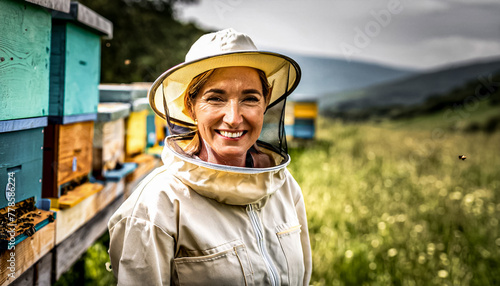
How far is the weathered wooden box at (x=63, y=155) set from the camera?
223 cm

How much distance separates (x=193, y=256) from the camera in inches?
55.9

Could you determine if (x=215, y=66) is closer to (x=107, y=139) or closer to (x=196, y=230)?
(x=196, y=230)

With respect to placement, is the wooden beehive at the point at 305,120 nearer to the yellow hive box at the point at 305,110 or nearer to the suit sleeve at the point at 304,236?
the yellow hive box at the point at 305,110

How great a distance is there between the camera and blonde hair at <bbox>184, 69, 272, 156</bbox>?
1609mm

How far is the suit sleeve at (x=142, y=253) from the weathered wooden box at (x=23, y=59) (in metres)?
0.84

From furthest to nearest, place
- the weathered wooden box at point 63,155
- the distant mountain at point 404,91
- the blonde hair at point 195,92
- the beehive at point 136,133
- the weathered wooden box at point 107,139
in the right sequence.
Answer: the distant mountain at point 404,91, the beehive at point 136,133, the weathered wooden box at point 107,139, the weathered wooden box at point 63,155, the blonde hair at point 195,92

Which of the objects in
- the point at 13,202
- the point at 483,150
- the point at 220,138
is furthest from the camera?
the point at 483,150

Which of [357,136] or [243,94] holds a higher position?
[243,94]

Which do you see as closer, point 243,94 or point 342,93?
point 243,94

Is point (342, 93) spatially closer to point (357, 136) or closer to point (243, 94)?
point (357, 136)

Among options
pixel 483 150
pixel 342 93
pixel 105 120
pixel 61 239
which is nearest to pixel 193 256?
pixel 61 239

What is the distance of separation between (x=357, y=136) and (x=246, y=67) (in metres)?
8.80

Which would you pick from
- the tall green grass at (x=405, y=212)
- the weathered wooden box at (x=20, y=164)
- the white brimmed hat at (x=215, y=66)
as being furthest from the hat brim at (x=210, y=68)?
the tall green grass at (x=405, y=212)

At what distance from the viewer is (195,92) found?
1.66 m
